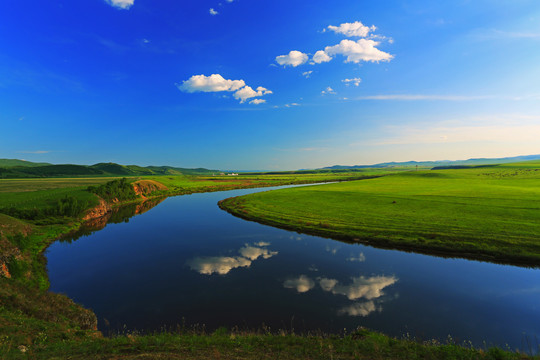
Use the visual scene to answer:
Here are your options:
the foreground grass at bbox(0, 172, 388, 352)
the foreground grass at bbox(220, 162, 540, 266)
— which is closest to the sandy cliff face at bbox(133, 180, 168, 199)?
the foreground grass at bbox(0, 172, 388, 352)

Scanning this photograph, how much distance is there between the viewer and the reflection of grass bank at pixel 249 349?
9672mm

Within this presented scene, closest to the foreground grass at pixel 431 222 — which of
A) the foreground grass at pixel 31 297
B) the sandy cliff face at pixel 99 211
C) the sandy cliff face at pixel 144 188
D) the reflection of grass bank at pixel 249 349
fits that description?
the reflection of grass bank at pixel 249 349

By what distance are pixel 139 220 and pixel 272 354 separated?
48.3 m

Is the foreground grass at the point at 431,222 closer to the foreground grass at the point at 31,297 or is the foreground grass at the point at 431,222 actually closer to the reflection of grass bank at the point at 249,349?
the reflection of grass bank at the point at 249,349

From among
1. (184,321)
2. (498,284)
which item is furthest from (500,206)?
(184,321)

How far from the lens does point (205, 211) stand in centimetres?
5669

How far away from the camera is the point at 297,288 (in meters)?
20.0

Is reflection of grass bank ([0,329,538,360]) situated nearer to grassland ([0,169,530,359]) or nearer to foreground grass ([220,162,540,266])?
grassland ([0,169,530,359])

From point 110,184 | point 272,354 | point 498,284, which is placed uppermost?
point 110,184

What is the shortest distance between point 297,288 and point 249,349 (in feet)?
32.9

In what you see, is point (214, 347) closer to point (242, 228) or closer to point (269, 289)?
point (269, 289)

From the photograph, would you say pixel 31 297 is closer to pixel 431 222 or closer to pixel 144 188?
pixel 431 222

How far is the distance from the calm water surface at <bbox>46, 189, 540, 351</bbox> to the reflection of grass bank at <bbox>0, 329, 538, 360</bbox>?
3.52 metres

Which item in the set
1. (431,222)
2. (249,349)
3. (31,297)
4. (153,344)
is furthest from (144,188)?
(431,222)
